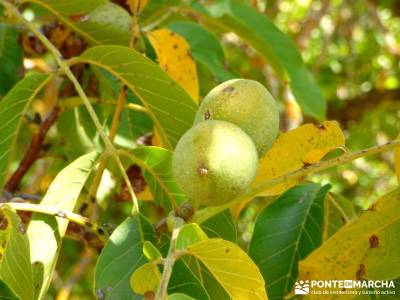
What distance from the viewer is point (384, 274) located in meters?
1.11

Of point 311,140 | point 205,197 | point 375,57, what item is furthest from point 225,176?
point 375,57

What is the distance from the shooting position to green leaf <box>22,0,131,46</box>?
154 cm

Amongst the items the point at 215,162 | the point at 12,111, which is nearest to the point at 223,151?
the point at 215,162

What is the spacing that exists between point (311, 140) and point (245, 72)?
207cm

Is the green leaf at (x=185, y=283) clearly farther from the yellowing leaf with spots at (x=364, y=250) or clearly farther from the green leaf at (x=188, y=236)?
the yellowing leaf with spots at (x=364, y=250)

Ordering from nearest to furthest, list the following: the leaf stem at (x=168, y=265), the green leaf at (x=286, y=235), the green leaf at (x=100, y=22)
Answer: the leaf stem at (x=168, y=265)
the green leaf at (x=286, y=235)
the green leaf at (x=100, y=22)

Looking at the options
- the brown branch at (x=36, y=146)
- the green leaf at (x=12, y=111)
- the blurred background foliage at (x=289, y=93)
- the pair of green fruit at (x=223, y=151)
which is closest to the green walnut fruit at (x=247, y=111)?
the pair of green fruit at (x=223, y=151)

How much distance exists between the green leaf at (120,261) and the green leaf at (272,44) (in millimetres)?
864

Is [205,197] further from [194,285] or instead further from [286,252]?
[286,252]

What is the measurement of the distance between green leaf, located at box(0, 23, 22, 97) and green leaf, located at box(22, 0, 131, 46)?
18 centimetres

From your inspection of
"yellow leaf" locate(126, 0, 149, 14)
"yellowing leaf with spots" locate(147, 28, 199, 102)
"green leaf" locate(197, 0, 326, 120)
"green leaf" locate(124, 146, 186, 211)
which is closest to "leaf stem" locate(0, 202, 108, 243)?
"green leaf" locate(124, 146, 186, 211)

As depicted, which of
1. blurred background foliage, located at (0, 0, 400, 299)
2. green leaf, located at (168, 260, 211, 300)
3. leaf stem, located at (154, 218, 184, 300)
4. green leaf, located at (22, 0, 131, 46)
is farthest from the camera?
blurred background foliage, located at (0, 0, 400, 299)

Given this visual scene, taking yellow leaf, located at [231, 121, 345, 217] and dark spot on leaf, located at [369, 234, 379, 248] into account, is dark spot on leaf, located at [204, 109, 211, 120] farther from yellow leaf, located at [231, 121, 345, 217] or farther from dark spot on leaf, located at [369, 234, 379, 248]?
dark spot on leaf, located at [369, 234, 379, 248]

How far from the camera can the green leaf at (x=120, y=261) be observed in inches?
39.9
